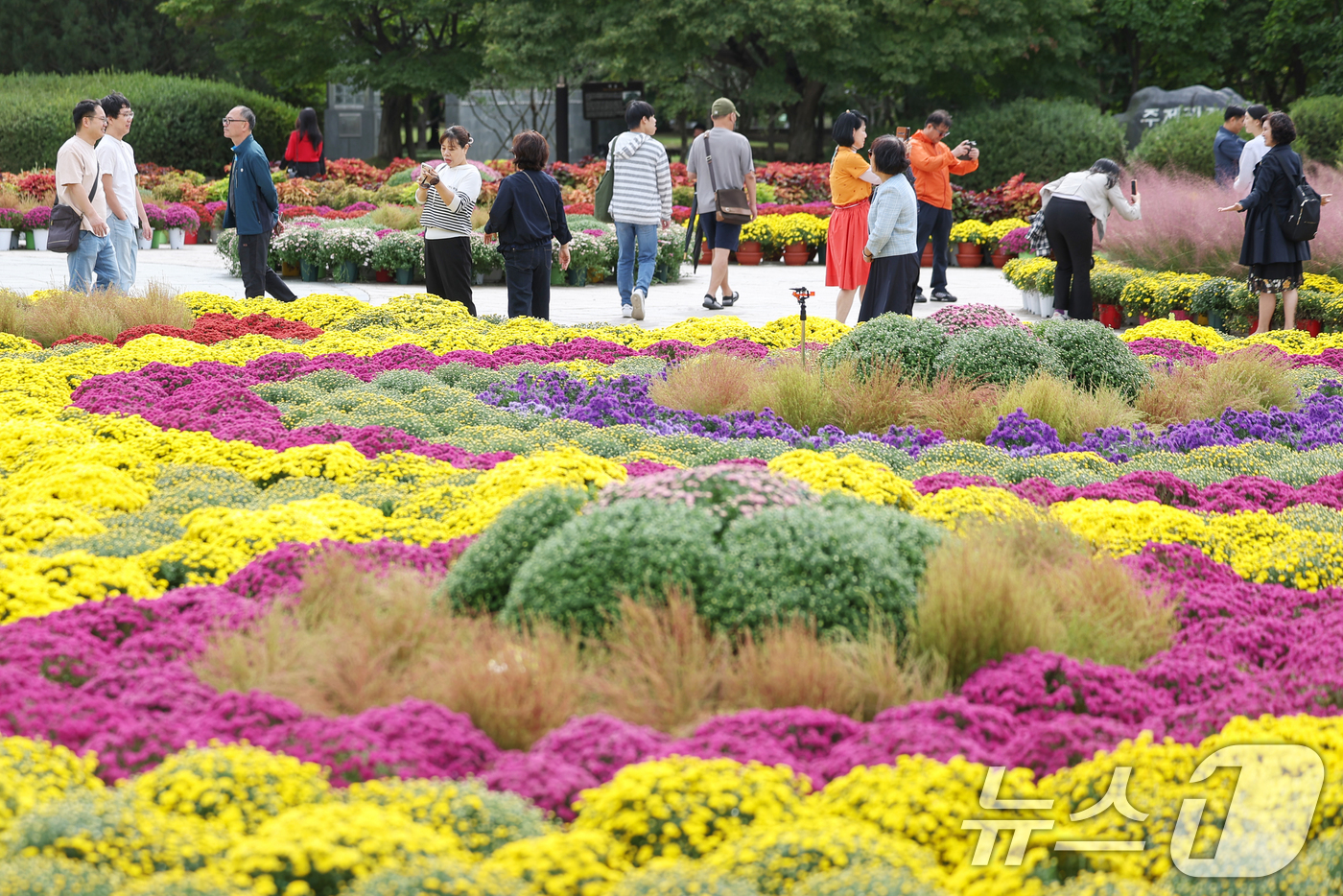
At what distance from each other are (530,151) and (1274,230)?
6.36 m

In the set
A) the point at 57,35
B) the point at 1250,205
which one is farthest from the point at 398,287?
the point at 57,35

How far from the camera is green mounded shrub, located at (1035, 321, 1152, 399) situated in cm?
795

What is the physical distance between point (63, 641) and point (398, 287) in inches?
484

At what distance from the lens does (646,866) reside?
267 centimetres

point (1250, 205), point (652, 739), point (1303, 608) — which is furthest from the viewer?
point (1250, 205)

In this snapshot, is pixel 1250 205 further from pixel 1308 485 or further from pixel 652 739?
pixel 652 739

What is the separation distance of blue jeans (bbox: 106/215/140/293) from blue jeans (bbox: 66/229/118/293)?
0.05m

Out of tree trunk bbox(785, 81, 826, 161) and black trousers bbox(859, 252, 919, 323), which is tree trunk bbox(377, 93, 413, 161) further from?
black trousers bbox(859, 252, 919, 323)

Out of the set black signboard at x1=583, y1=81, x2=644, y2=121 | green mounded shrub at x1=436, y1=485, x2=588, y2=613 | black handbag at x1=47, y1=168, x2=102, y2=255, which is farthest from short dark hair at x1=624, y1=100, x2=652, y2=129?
black signboard at x1=583, y1=81, x2=644, y2=121

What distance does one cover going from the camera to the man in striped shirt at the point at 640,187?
461 inches

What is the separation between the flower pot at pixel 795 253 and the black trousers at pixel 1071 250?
24.3 ft

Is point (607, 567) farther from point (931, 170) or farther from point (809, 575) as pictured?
point (931, 170)

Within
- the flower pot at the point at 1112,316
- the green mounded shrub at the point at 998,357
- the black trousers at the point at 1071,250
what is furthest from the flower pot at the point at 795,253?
the green mounded shrub at the point at 998,357

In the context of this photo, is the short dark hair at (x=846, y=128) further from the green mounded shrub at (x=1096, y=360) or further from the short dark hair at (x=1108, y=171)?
the green mounded shrub at (x=1096, y=360)
